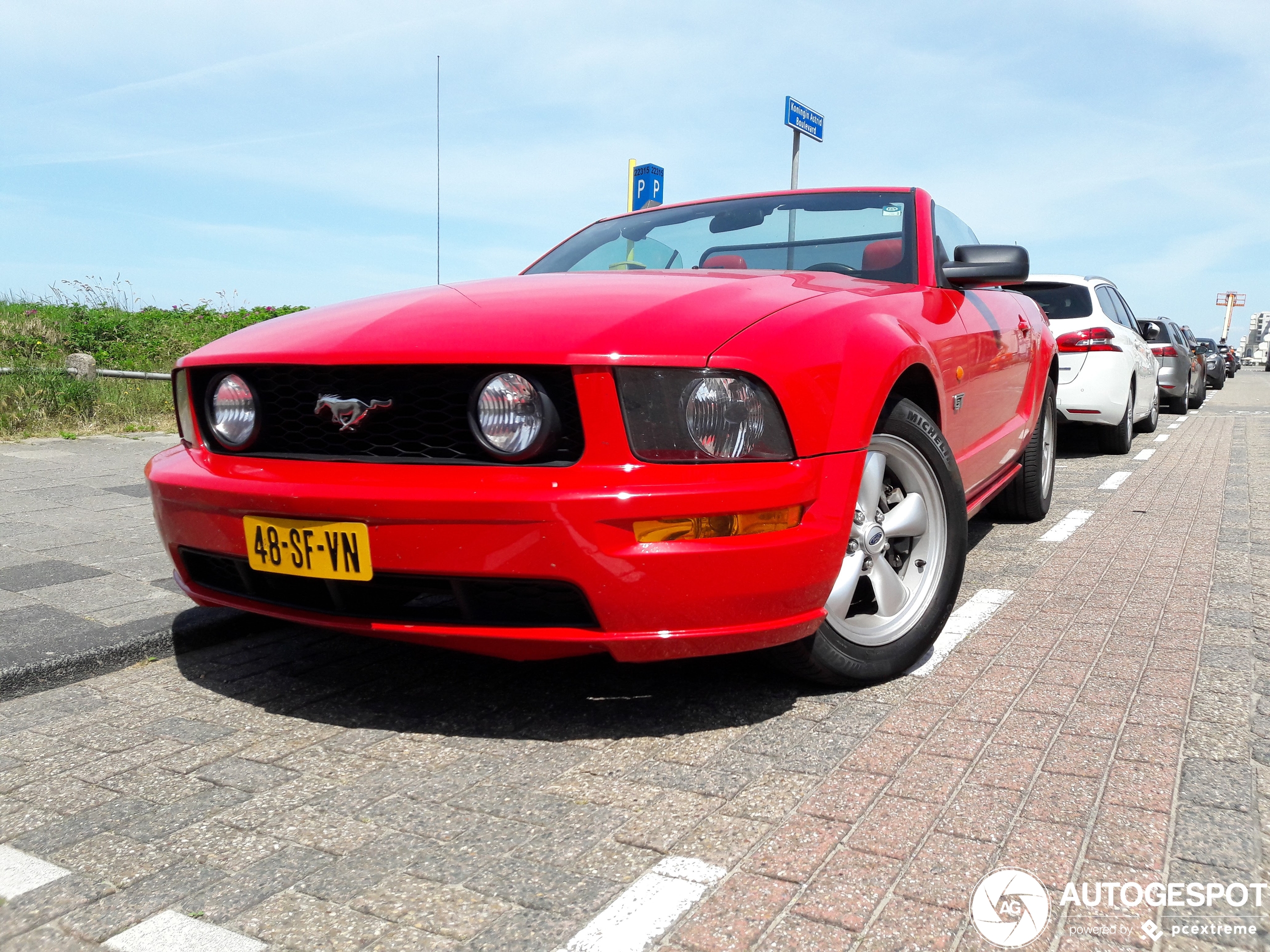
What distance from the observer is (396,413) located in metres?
2.47

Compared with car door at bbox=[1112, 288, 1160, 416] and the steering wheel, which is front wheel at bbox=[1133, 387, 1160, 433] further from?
the steering wheel

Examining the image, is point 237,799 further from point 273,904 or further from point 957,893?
point 957,893

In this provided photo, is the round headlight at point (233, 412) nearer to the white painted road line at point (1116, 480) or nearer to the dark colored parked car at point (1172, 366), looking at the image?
the white painted road line at point (1116, 480)

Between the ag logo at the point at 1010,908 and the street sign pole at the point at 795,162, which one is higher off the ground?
the street sign pole at the point at 795,162

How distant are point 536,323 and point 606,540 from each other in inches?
21.4

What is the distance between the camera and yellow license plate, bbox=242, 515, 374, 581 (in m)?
2.41

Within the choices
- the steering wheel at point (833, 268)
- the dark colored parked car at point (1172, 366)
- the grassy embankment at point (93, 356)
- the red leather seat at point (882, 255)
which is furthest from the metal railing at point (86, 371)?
the dark colored parked car at point (1172, 366)

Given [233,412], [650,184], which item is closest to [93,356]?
[650,184]

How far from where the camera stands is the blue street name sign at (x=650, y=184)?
35.9 feet

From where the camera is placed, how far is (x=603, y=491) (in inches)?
88.8

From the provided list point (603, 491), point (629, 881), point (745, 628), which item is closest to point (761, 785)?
point (745, 628)

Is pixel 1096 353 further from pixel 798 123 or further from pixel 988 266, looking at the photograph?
pixel 988 266

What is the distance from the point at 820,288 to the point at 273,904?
2020 millimetres

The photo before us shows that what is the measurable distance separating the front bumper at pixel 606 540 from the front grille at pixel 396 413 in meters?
0.05
